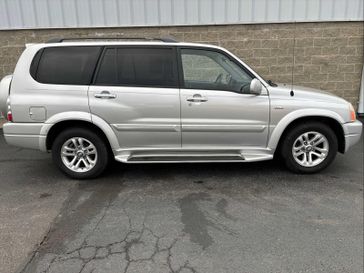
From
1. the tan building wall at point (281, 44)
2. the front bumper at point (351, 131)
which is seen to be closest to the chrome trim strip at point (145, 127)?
the front bumper at point (351, 131)

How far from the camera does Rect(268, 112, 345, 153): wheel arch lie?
4.55m

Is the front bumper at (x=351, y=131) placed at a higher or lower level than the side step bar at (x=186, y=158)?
higher

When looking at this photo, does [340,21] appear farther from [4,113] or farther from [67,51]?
[4,113]

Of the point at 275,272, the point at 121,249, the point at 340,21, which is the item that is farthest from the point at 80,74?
the point at 340,21

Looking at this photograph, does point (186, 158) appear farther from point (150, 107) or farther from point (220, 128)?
point (150, 107)

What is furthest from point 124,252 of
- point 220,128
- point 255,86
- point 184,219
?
point 255,86

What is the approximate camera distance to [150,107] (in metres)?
4.44

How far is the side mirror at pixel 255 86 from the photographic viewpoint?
4.33m

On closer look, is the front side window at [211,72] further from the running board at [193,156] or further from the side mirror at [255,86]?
the running board at [193,156]

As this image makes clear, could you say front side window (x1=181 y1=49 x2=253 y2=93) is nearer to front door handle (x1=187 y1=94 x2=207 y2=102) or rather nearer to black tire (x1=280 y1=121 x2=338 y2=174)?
front door handle (x1=187 y1=94 x2=207 y2=102)

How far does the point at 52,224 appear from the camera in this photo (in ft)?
11.6

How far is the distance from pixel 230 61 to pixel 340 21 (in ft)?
16.0

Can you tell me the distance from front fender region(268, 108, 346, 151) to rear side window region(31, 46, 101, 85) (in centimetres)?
255

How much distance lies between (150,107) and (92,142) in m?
0.92
